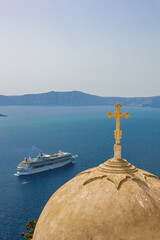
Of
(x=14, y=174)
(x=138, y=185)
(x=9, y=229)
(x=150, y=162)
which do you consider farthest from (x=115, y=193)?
(x=150, y=162)

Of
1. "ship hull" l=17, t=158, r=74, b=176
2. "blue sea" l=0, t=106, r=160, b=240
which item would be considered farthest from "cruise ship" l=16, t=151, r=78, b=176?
"blue sea" l=0, t=106, r=160, b=240

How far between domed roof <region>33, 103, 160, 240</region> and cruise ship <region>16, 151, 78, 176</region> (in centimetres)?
5769

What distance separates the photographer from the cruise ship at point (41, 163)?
215ft

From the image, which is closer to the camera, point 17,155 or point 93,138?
point 17,155

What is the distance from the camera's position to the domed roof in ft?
24.2

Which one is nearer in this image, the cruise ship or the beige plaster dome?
the beige plaster dome

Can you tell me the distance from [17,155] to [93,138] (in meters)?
34.6

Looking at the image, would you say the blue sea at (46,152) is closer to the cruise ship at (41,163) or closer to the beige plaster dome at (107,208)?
the cruise ship at (41,163)

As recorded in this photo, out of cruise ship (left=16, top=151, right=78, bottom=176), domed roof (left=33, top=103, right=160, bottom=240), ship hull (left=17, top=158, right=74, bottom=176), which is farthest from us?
cruise ship (left=16, top=151, right=78, bottom=176)

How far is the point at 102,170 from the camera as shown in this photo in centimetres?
889

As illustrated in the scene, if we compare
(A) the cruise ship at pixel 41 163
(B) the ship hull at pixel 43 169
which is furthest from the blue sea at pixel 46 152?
A: (A) the cruise ship at pixel 41 163

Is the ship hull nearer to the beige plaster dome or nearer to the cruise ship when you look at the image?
the cruise ship

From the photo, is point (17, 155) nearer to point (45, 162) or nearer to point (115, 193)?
point (45, 162)

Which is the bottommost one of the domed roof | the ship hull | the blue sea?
the ship hull
